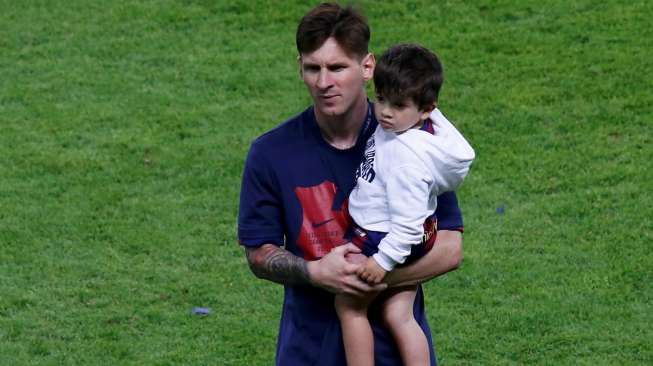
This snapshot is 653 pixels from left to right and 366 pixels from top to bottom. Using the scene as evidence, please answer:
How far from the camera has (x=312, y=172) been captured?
17.7 feet

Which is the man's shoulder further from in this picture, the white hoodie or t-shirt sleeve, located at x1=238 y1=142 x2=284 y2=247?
the white hoodie

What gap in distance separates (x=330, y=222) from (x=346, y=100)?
1.56 feet

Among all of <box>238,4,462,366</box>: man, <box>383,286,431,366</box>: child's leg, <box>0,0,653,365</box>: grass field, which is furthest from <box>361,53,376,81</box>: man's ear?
<box>0,0,653,365</box>: grass field

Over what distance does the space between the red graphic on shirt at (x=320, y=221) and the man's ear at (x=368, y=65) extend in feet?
1.41

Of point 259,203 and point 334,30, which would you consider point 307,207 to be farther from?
point 334,30

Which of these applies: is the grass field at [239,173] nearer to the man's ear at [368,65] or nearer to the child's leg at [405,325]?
the child's leg at [405,325]

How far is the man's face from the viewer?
5266 mm

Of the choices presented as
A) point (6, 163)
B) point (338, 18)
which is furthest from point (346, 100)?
point (6, 163)

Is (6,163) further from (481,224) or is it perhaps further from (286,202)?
(286,202)

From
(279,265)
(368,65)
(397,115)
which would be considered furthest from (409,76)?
(279,265)

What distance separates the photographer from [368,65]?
17.7 feet

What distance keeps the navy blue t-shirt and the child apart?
0.09 meters

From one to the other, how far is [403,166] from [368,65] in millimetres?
462

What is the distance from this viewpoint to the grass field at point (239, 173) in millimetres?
8586
